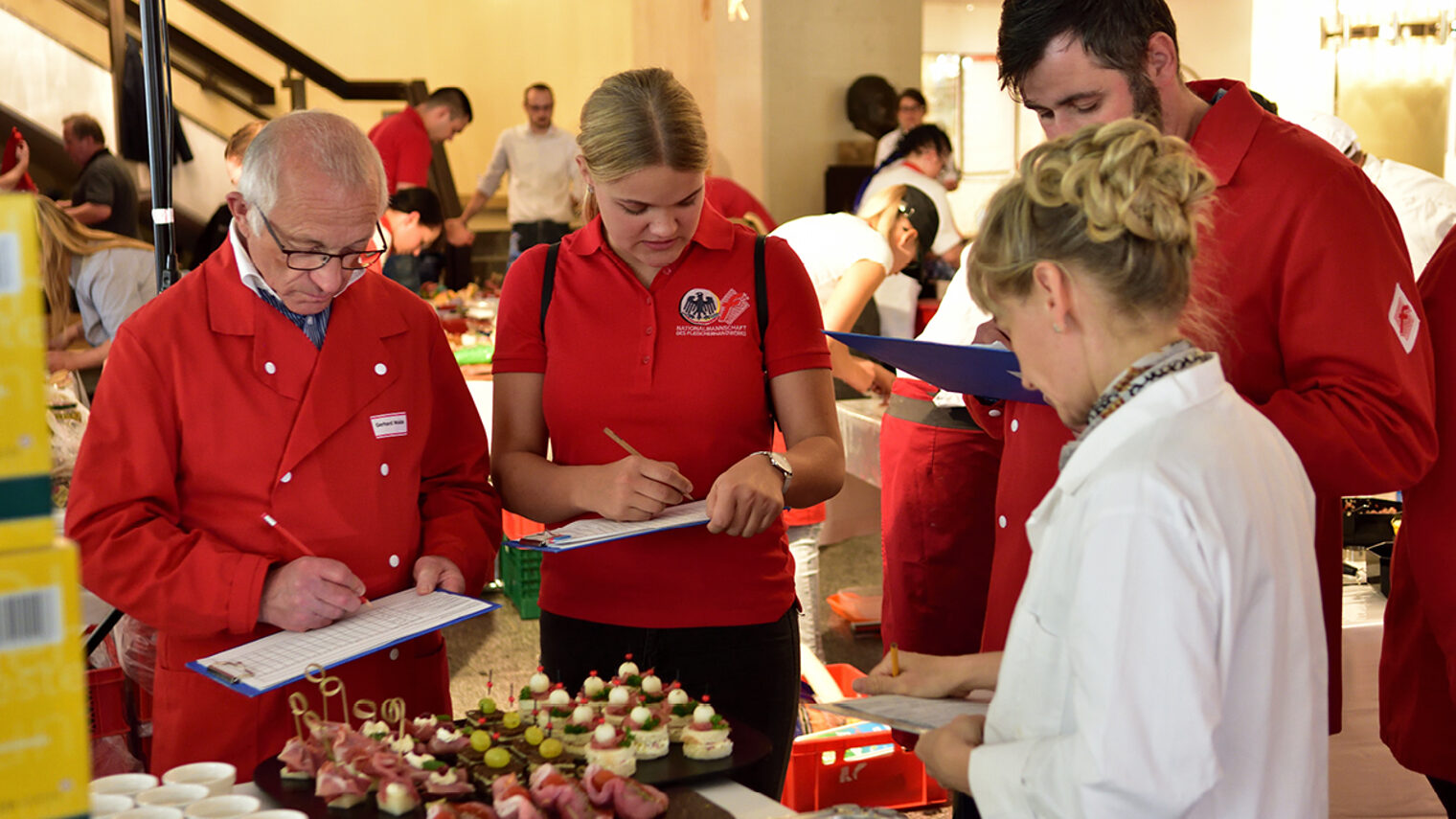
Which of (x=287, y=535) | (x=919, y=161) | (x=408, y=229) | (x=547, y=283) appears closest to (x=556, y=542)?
(x=287, y=535)

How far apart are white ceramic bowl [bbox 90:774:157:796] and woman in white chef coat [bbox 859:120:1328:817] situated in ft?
2.94

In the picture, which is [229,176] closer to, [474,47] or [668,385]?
[668,385]

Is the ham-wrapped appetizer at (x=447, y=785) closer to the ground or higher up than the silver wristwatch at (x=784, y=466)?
closer to the ground

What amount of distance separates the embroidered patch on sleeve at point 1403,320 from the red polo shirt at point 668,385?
0.84 meters

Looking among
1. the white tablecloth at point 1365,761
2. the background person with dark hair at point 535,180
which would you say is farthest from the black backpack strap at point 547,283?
the background person with dark hair at point 535,180

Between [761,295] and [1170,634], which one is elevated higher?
[761,295]

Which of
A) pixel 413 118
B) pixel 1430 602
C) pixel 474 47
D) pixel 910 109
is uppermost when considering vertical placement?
pixel 474 47

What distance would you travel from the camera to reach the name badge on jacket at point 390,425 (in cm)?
193

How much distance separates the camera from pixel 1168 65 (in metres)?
1.78

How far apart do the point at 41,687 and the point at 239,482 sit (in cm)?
102

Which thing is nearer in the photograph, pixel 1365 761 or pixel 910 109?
pixel 1365 761

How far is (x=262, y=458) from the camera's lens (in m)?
1.82

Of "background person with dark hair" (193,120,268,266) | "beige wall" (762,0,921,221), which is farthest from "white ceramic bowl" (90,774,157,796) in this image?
"beige wall" (762,0,921,221)

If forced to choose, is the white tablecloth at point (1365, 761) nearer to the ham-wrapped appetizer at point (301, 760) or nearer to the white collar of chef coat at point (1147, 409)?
the white collar of chef coat at point (1147, 409)
